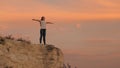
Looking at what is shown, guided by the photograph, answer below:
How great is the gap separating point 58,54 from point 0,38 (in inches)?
232

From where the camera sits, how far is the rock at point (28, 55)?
144ft

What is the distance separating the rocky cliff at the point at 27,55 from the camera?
144 ft

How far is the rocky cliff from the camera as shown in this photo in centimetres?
4391

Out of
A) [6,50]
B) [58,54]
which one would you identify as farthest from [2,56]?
[58,54]

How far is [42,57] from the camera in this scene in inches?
1865

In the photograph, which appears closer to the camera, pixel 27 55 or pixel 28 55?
pixel 27 55

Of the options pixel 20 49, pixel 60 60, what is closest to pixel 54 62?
pixel 60 60

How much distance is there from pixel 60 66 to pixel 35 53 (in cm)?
315

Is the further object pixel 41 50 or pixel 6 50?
pixel 41 50

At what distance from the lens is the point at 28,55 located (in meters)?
45.9

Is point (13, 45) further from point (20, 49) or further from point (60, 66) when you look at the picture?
point (60, 66)

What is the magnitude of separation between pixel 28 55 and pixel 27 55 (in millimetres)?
141

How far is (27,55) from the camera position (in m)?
45.8

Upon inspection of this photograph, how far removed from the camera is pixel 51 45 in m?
48.6
